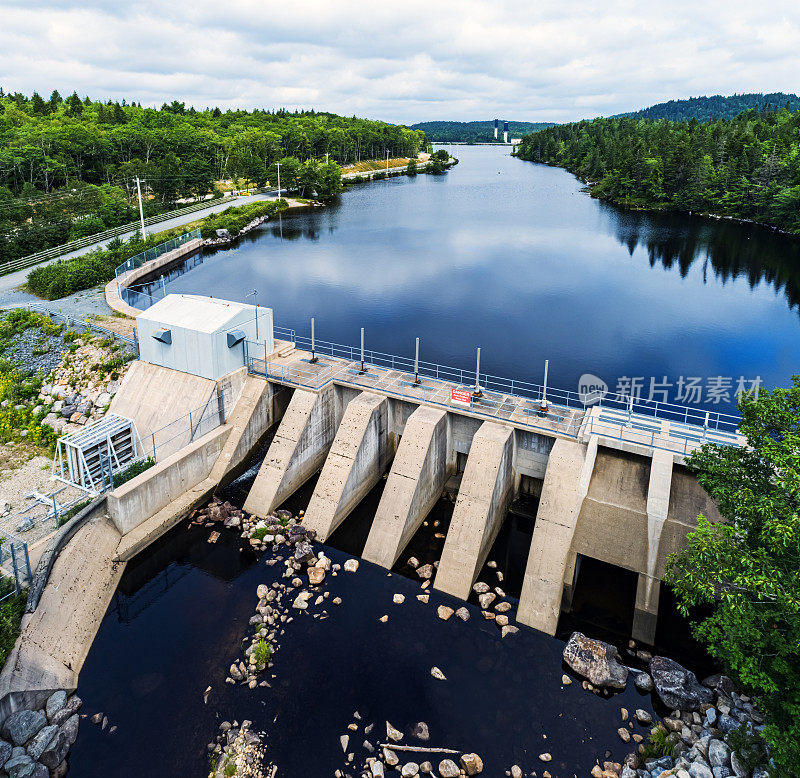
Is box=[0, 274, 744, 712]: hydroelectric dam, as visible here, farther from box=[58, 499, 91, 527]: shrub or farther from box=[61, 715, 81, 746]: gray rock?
box=[61, 715, 81, 746]: gray rock

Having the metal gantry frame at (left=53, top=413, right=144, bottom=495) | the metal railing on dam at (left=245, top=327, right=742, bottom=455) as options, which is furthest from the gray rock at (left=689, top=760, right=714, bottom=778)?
the metal gantry frame at (left=53, top=413, right=144, bottom=495)

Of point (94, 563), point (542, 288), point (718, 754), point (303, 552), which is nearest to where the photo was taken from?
point (718, 754)

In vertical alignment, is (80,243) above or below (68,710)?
above

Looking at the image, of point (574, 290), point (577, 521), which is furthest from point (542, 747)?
point (574, 290)

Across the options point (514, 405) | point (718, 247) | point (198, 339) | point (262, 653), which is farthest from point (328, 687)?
point (718, 247)

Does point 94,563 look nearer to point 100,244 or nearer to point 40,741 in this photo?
point 40,741
